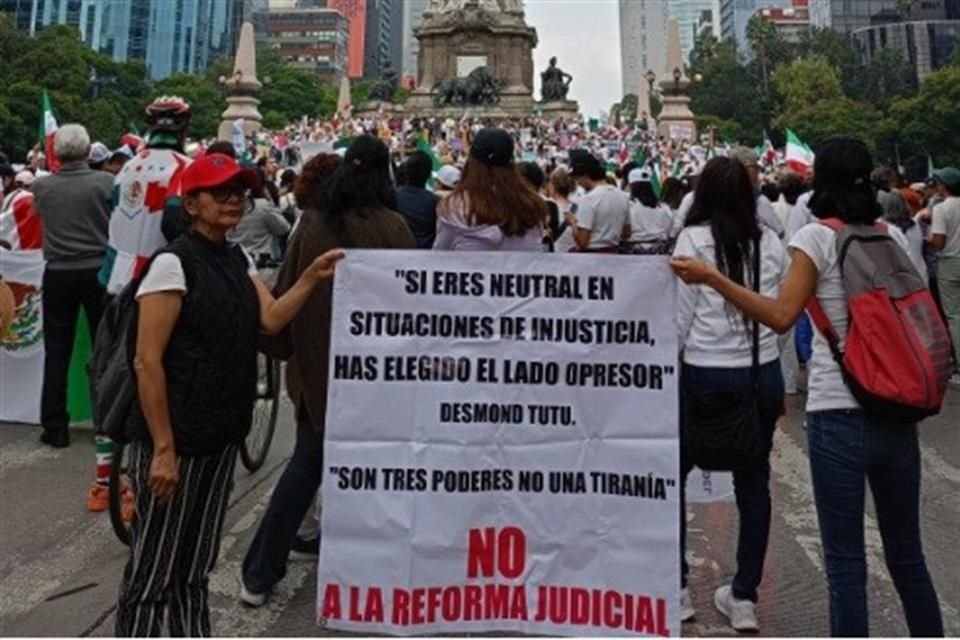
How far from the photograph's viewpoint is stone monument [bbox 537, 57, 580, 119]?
55125 millimetres

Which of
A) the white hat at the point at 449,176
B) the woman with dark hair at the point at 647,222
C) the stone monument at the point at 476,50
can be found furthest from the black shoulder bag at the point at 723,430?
the stone monument at the point at 476,50

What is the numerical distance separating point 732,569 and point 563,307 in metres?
2.13

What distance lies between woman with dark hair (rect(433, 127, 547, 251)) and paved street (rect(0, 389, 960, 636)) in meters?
1.95

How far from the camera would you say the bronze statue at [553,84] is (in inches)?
2222

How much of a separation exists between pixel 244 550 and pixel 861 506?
11.0 feet

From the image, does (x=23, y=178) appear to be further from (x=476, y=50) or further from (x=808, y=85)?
(x=808, y=85)

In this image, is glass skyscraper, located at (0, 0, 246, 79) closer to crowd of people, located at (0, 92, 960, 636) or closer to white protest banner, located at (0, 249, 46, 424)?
white protest banner, located at (0, 249, 46, 424)

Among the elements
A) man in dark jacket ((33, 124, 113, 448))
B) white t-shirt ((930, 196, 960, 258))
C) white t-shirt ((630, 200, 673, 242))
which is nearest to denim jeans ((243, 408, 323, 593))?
man in dark jacket ((33, 124, 113, 448))

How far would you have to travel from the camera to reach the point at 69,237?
687 cm

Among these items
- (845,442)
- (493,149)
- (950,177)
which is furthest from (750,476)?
(950,177)

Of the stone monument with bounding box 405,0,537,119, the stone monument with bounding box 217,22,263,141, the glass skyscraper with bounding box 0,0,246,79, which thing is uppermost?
the glass skyscraper with bounding box 0,0,246,79

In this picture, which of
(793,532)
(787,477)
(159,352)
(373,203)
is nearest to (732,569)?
(793,532)

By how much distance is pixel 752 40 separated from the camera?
98.4 meters

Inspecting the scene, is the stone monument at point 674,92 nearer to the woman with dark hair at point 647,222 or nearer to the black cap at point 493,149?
the woman with dark hair at point 647,222
